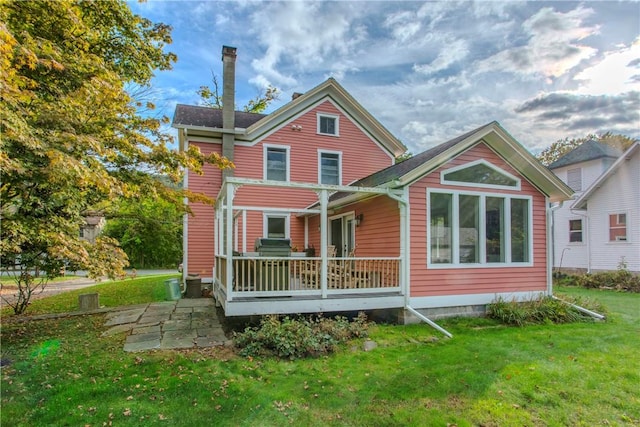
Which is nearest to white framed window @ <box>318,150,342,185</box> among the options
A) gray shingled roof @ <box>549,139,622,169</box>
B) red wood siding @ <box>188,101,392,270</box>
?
red wood siding @ <box>188,101,392,270</box>

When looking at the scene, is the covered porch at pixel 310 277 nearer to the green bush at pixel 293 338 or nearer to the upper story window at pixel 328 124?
the green bush at pixel 293 338

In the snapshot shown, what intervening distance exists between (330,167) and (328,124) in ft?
5.58

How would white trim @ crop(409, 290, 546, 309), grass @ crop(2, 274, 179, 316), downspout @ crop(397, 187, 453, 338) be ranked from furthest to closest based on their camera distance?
1. grass @ crop(2, 274, 179, 316)
2. white trim @ crop(409, 290, 546, 309)
3. downspout @ crop(397, 187, 453, 338)

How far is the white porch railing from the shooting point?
6590 mm

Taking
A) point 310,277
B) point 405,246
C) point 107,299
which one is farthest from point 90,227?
point 405,246

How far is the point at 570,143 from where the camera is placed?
108 ft

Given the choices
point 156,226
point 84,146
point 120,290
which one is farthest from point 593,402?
point 120,290

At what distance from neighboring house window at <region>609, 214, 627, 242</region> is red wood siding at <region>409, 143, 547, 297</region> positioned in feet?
32.3

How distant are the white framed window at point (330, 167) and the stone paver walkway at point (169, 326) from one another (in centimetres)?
620

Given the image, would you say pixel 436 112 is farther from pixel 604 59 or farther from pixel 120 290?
pixel 120 290

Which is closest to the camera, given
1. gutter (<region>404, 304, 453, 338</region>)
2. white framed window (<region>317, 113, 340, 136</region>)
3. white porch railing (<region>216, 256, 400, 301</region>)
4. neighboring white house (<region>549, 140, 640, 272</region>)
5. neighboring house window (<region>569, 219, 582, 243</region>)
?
white porch railing (<region>216, 256, 400, 301</region>)

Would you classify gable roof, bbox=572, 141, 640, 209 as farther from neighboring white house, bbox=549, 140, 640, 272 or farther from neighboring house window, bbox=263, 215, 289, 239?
neighboring house window, bbox=263, 215, 289, 239

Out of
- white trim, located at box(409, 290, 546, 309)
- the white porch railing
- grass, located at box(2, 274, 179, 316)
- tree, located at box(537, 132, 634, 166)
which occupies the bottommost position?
grass, located at box(2, 274, 179, 316)

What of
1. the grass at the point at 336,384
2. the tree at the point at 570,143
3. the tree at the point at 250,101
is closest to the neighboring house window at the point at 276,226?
the grass at the point at 336,384
